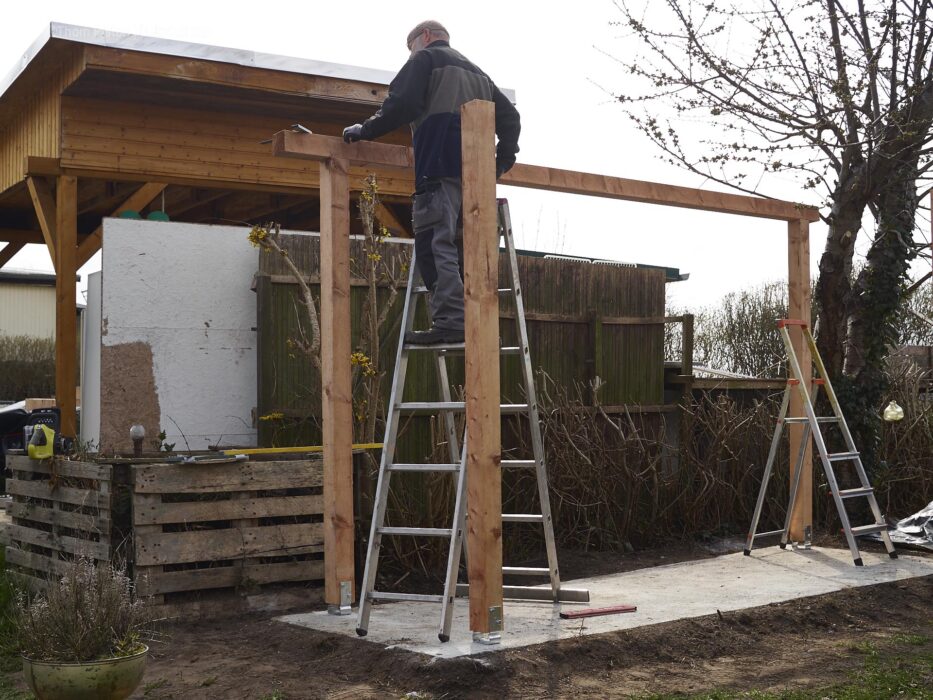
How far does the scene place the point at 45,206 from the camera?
10648 mm

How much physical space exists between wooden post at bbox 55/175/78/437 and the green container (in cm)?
645

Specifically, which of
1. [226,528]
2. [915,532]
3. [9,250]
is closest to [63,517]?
[226,528]

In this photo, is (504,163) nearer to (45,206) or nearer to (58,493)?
(58,493)

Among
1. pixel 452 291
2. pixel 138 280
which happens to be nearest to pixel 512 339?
pixel 138 280

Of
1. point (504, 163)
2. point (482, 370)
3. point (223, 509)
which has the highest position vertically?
point (504, 163)

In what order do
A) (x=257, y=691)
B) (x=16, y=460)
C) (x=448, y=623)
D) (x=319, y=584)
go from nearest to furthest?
(x=257, y=691), (x=448, y=623), (x=319, y=584), (x=16, y=460)

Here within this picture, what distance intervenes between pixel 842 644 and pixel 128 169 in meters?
7.97

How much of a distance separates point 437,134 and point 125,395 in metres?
4.40

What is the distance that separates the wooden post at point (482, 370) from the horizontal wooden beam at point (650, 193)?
87 cm

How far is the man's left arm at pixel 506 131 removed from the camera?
5.47m

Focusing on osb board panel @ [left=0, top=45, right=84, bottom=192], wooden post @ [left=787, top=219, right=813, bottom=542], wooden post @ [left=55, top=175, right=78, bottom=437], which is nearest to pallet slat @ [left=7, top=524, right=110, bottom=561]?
wooden post @ [left=55, top=175, right=78, bottom=437]

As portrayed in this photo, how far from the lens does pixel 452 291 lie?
5301 mm

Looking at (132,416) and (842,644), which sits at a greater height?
(132,416)

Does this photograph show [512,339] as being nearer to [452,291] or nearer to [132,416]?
[132,416]
